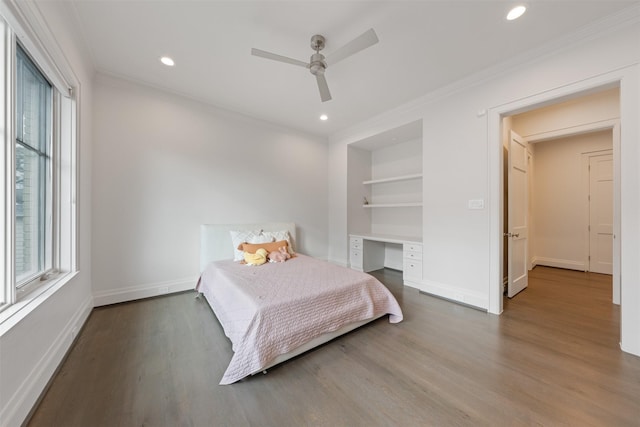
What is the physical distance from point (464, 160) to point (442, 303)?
6.13 feet

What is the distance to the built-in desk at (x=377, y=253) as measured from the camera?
3.58 meters

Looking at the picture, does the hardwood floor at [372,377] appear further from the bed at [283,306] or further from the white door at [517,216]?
the white door at [517,216]

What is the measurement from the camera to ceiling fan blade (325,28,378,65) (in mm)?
1800

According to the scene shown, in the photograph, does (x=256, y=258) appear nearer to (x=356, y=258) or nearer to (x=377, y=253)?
(x=356, y=258)

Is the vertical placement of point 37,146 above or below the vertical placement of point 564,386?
above

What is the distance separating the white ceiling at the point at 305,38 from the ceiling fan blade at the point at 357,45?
262 mm

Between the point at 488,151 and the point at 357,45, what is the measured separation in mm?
1982

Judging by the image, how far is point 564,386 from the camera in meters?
1.56

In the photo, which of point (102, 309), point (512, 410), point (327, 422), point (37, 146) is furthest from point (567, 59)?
point (102, 309)

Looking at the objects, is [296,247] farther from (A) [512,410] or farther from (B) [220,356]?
(A) [512,410]

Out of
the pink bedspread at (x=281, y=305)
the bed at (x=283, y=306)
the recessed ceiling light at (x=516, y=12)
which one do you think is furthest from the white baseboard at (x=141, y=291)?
the recessed ceiling light at (x=516, y=12)

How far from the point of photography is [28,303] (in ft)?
4.68

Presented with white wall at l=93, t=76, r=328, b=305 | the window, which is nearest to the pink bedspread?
white wall at l=93, t=76, r=328, b=305

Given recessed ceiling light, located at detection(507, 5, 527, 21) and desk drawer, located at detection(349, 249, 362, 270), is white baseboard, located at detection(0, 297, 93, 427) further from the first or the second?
recessed ceiling light, located at detection(507, 5, 527, 21)
